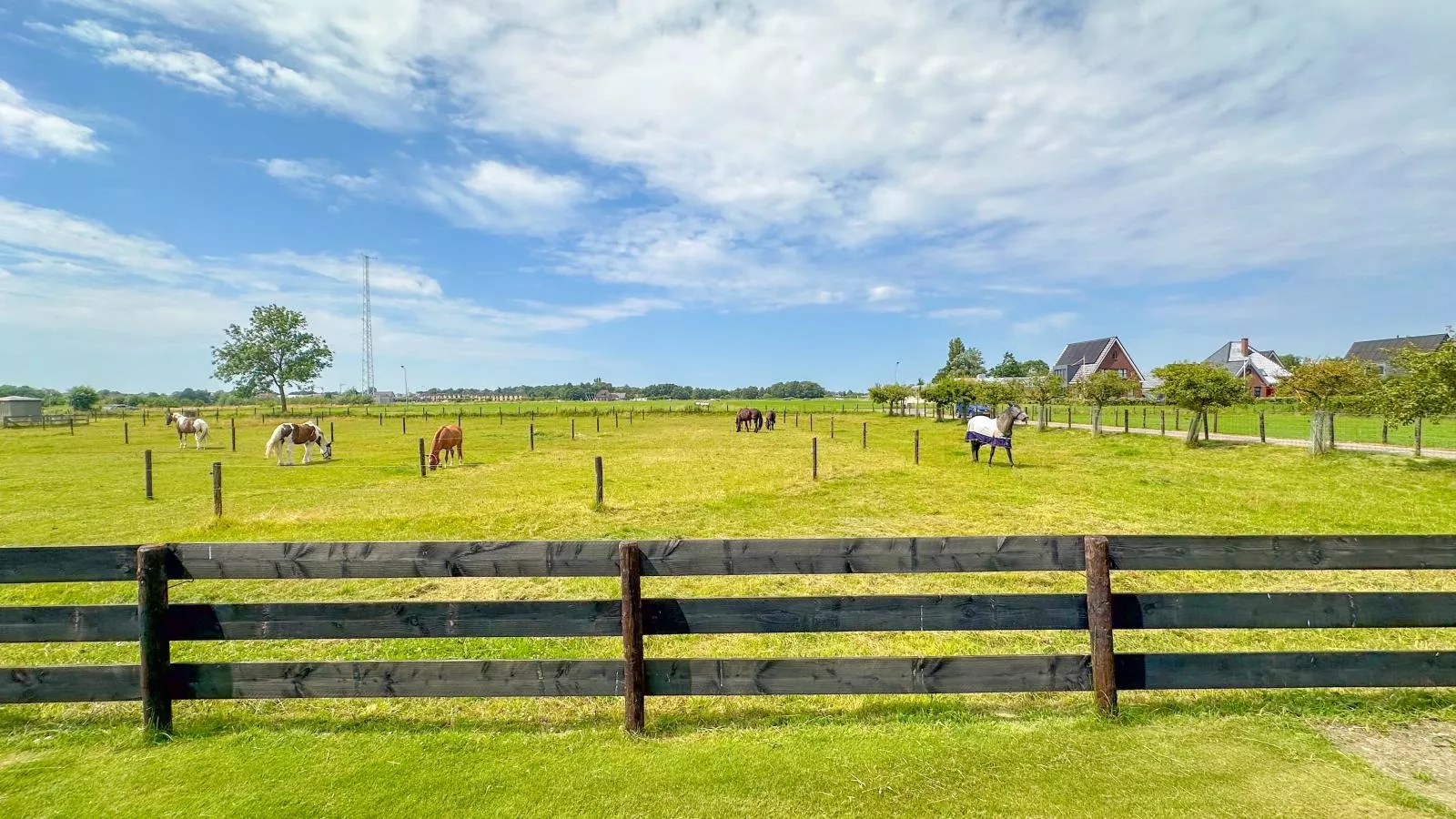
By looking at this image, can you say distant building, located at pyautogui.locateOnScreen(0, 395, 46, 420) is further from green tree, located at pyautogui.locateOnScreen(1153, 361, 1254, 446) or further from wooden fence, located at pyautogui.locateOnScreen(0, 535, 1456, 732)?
green tree, located at pyautogui.locateOnScreen(1153, 361, 1254, 446)

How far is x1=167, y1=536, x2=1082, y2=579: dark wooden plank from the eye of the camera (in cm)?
384

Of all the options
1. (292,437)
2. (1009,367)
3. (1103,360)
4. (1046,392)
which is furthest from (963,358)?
(292,437)

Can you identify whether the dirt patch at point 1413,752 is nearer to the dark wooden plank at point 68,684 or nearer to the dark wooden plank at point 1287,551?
the dark wooden plank at point 1287,551

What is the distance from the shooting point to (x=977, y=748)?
3.61 metres

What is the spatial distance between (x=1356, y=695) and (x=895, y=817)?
12.3 ft

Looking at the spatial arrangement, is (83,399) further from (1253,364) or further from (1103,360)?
(1253,364)

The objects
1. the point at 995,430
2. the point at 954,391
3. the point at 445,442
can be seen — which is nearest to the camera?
the point at 995,430

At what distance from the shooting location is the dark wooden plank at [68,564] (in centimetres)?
384

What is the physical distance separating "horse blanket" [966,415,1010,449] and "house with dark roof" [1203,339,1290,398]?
58691 mm

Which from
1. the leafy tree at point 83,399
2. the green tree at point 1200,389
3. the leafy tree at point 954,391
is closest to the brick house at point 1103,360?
the leafy tree at point 954,391

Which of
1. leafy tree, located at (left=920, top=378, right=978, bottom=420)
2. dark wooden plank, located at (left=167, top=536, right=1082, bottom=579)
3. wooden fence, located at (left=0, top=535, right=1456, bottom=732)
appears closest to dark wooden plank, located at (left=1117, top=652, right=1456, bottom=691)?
wooden fence, located at (left=0, top=535, right=1456, bottom=732)

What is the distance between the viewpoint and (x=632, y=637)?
376 centimetres

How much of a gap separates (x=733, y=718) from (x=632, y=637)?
3.27 ft

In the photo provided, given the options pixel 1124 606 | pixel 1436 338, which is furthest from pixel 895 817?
pixel 1436 338
